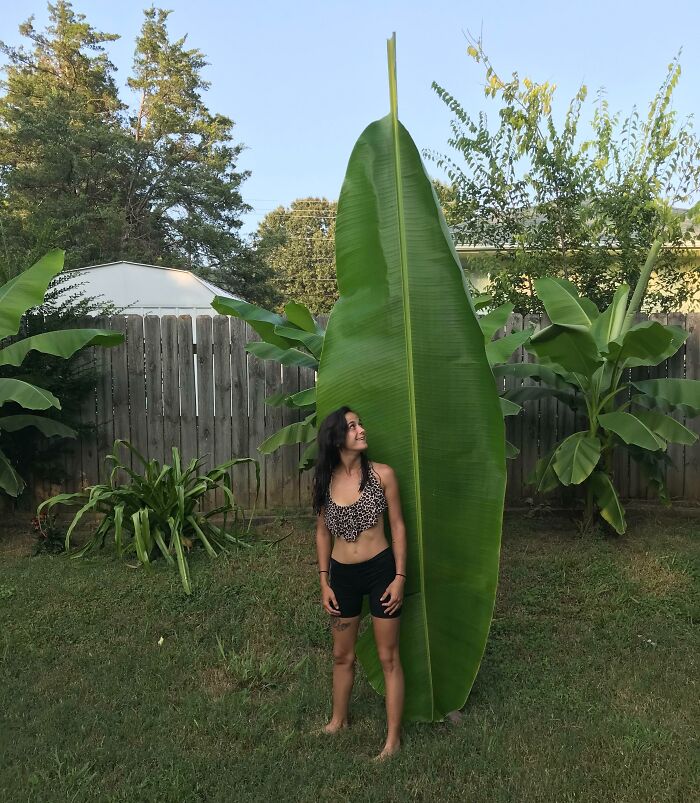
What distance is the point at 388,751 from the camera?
2.88 meters

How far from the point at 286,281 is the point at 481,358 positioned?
41.9 meters

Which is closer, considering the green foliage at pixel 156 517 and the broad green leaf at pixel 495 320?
the green foliage at pixel 156 517

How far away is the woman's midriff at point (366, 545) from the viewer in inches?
114

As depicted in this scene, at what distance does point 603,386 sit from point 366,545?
146 inches

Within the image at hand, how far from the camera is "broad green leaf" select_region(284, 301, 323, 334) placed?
591cm

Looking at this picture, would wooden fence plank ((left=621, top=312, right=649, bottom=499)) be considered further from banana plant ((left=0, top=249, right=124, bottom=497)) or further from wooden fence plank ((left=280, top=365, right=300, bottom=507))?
banana plant ((left=0, top=249, right=124, bottom=497))

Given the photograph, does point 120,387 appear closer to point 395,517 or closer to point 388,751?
point 395,517

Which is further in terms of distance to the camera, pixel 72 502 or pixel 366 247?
pixel 72 502

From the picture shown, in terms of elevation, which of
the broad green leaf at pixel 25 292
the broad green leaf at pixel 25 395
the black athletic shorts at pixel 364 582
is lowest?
the black athletic shorts at pixel 364 582

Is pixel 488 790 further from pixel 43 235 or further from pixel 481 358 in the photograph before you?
pixel 43 235

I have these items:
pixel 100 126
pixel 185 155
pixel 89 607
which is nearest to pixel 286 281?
pixel 185 155

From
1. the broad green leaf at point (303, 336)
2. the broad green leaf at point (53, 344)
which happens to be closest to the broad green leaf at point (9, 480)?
the broad green leaf at point (53, 344)

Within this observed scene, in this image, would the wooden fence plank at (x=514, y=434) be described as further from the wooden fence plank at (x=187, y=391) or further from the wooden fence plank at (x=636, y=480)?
the wooden fence plank at (x=187, y=391)

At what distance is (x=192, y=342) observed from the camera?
268 inches
